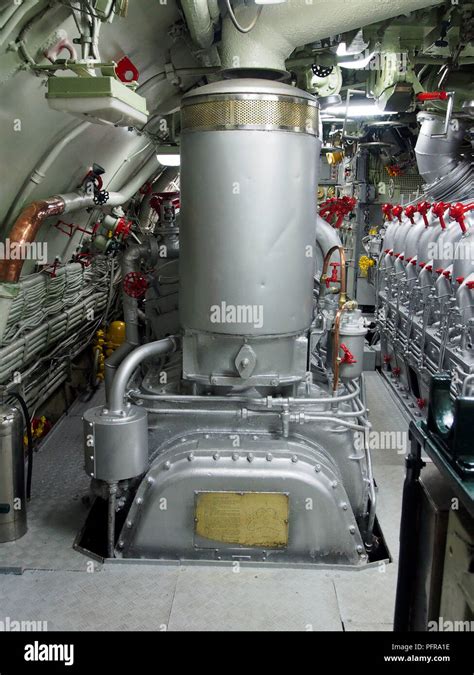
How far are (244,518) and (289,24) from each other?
9.11 feet

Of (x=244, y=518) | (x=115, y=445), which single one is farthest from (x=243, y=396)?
(x=115, y=445)

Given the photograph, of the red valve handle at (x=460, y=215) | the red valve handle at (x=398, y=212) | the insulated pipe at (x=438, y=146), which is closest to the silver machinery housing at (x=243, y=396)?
the red valve handle at (x=460, y=215)

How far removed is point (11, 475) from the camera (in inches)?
140

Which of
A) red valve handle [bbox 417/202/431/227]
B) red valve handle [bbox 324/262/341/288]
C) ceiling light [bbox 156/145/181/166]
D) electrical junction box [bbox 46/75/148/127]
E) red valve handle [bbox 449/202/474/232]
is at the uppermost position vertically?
ceiling light [bbox 156/145/181/166]

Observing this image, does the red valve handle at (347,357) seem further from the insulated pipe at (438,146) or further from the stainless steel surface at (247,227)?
the insulated pipe at (438,146)

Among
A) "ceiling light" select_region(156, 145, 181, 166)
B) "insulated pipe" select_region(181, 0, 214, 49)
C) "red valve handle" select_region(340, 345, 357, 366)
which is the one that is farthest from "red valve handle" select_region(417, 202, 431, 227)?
"insulated pipe" select_region(181, 0, 214, 49)

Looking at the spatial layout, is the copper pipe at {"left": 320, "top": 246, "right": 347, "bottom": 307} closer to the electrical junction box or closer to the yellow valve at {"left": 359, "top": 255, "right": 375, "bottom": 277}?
the electrical junction box

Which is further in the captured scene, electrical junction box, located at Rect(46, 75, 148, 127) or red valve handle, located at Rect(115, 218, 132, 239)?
red valve handle, located at Rect(115, 218, 132, 239)

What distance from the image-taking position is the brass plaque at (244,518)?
3.36m

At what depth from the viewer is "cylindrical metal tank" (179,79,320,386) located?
3.19 meters

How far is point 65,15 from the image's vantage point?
112 inches

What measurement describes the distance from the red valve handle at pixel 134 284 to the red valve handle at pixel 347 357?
1.80 m

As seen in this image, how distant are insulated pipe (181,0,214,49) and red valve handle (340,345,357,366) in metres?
2.13

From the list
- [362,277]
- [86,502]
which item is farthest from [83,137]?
[362,277]
